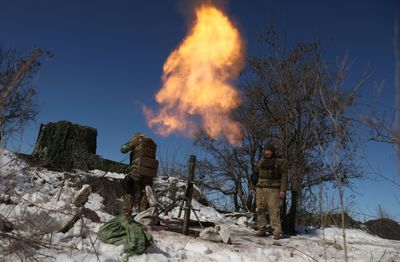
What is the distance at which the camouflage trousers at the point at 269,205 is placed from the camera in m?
9.43

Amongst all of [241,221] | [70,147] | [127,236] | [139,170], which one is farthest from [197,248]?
[70,147]

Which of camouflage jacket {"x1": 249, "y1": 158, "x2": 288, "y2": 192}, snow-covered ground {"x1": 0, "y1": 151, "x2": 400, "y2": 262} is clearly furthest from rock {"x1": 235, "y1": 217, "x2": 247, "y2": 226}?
camouflage jacket {"x1": 249, "y1": 158, "x2": 288, "y2": 192}

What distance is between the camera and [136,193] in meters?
9.21

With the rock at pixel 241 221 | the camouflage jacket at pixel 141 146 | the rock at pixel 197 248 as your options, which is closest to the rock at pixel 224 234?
the rock at pixel 197 248

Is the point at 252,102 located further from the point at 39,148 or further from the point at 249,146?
the point at 39,148

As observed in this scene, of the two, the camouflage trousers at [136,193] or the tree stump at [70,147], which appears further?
the tree stump at [70,147]

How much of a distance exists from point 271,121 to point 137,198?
5797 millimetres

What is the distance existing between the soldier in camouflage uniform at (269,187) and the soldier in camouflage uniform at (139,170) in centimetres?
268

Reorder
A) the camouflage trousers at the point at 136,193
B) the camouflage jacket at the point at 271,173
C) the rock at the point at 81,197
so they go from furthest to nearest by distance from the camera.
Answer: the camouflage jacket at the point at 271,173
the camouflage trousers at the point at 136,193
the rock at the point at 81,197

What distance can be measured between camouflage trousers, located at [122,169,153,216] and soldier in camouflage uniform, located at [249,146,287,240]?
273 centimetres

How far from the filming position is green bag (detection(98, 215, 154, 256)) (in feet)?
17.9

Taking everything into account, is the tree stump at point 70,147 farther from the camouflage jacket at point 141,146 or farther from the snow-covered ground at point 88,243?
the camouflage jacket at point 141,146

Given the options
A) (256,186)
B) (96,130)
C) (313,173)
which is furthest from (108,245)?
(96,130)

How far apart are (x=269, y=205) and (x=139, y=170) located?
129 inches
